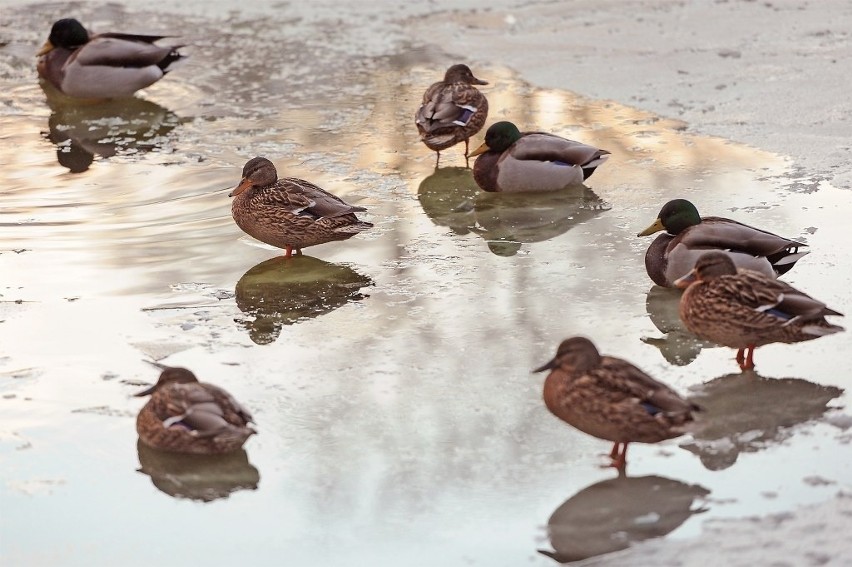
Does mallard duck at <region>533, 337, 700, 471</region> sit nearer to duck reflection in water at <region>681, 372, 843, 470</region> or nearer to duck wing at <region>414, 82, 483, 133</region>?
duck reflection in water at <region>681, 372, 843, 470</region>

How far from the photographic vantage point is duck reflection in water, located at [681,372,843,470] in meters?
4.62

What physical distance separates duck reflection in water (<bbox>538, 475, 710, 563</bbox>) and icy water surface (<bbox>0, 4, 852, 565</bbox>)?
0.4 inches

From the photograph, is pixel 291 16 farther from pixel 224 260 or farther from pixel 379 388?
pixel 379 388

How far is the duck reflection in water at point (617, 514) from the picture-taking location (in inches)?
159

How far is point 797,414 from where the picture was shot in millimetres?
4852

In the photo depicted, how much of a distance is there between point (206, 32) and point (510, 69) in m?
3.15

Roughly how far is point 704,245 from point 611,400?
6.08ft

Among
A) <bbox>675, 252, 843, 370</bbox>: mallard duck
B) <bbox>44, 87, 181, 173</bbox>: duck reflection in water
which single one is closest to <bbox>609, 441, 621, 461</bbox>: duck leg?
<bbox>675, 252, 843, 370</bbox>: mallard duck

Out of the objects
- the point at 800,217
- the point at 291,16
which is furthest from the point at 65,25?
the point at 800,217

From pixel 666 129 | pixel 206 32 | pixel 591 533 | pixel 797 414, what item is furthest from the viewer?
pixel 206 32

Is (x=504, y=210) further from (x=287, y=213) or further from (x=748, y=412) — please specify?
(x=748, y=412)

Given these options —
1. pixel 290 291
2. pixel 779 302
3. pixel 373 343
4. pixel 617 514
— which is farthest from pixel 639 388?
pixel 290 291

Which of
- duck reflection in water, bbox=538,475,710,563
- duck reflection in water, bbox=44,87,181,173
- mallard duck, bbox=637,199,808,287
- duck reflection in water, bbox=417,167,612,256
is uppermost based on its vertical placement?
mallard duck, bbox=637,199,808,287

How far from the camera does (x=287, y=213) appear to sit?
21.7 feet
